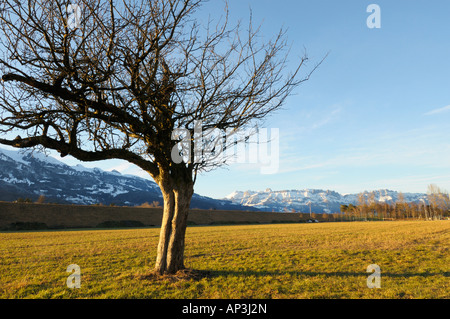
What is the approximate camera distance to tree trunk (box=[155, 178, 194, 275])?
369 inches

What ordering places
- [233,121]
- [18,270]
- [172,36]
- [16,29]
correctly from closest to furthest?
[16,29], [172,36], [233,121], [18,270]

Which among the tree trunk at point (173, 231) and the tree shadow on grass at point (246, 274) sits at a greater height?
the tree trunk at point (173, 231)

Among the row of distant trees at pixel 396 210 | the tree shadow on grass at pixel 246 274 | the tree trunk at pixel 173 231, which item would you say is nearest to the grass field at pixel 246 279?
the tree shadow on grass at pixel 246 274

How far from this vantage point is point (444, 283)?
846 centimetres

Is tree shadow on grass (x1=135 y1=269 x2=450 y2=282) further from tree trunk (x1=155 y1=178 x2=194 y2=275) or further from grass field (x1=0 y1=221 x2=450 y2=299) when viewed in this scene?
tree trunk (x1=155 y1=178 x2=194 y2=275)

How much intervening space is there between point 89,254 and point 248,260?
9729mm

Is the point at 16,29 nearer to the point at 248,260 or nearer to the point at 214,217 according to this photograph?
the point at 248,260

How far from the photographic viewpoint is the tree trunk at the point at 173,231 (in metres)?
9.38

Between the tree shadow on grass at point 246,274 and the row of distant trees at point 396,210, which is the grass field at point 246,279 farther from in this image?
the row of distant trees at point 396,210

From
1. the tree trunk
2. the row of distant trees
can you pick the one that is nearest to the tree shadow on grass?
the tree trunk

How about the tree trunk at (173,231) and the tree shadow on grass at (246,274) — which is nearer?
the tree shadow on grass at (246,274)

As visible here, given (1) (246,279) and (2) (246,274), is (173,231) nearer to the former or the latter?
(1) (246,279)

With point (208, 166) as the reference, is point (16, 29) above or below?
above
